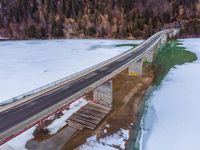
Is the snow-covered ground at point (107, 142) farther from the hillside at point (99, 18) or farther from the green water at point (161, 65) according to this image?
the hillside at point (99, 18)

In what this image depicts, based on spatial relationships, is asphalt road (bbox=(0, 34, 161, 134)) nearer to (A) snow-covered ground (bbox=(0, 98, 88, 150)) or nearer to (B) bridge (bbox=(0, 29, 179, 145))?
(B) bridge (bbox=(0, 29, 179, 145))

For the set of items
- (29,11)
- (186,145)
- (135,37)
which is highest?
(29,11)

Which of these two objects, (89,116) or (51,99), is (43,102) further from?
(89,116)

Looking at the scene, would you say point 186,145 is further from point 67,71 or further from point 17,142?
point 67,71

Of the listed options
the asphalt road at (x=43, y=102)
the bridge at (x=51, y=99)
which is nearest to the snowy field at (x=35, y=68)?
the bridge at (x=51, y=99)

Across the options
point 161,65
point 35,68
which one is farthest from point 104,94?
point 161,65

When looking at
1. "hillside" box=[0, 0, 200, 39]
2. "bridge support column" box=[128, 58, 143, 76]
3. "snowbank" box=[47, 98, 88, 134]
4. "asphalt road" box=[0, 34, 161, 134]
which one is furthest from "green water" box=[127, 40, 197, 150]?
"hillside" box=[0, 0, 200, 39]

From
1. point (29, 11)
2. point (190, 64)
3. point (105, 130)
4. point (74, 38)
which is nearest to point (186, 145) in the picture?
point (105, 130)
